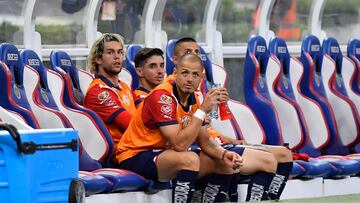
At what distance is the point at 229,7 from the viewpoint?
11.9 m

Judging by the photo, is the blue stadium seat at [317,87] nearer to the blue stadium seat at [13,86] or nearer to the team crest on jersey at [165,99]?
the team crest on jersey at [165,99]

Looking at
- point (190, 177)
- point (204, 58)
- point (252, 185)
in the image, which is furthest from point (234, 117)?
point (190, 177)

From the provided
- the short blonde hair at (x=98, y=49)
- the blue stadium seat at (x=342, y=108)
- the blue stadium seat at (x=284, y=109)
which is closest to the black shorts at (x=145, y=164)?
the short blonde hair at (x=98, y=49)

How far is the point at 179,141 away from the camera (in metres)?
7.93

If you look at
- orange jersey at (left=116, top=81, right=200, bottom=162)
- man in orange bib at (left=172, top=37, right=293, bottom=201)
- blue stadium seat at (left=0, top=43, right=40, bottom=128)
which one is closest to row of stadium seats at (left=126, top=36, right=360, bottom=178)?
man in orange bib at (left=172, top=37, right=293, bottom=201)

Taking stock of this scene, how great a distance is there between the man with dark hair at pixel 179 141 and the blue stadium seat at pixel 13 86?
2.37 feet

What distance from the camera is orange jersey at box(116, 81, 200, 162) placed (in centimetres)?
802

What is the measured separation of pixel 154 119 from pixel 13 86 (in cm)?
99

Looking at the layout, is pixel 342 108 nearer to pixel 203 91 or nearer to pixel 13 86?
pixel 203 91

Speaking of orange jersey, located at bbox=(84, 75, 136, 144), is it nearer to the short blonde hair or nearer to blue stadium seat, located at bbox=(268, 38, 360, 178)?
the short blonde hair

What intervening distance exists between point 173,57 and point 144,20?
1753 mm

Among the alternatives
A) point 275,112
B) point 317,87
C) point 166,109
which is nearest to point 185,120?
point 166,109

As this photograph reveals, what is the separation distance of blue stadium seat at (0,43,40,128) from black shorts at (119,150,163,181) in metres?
0.71

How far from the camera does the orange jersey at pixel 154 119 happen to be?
8.02m
